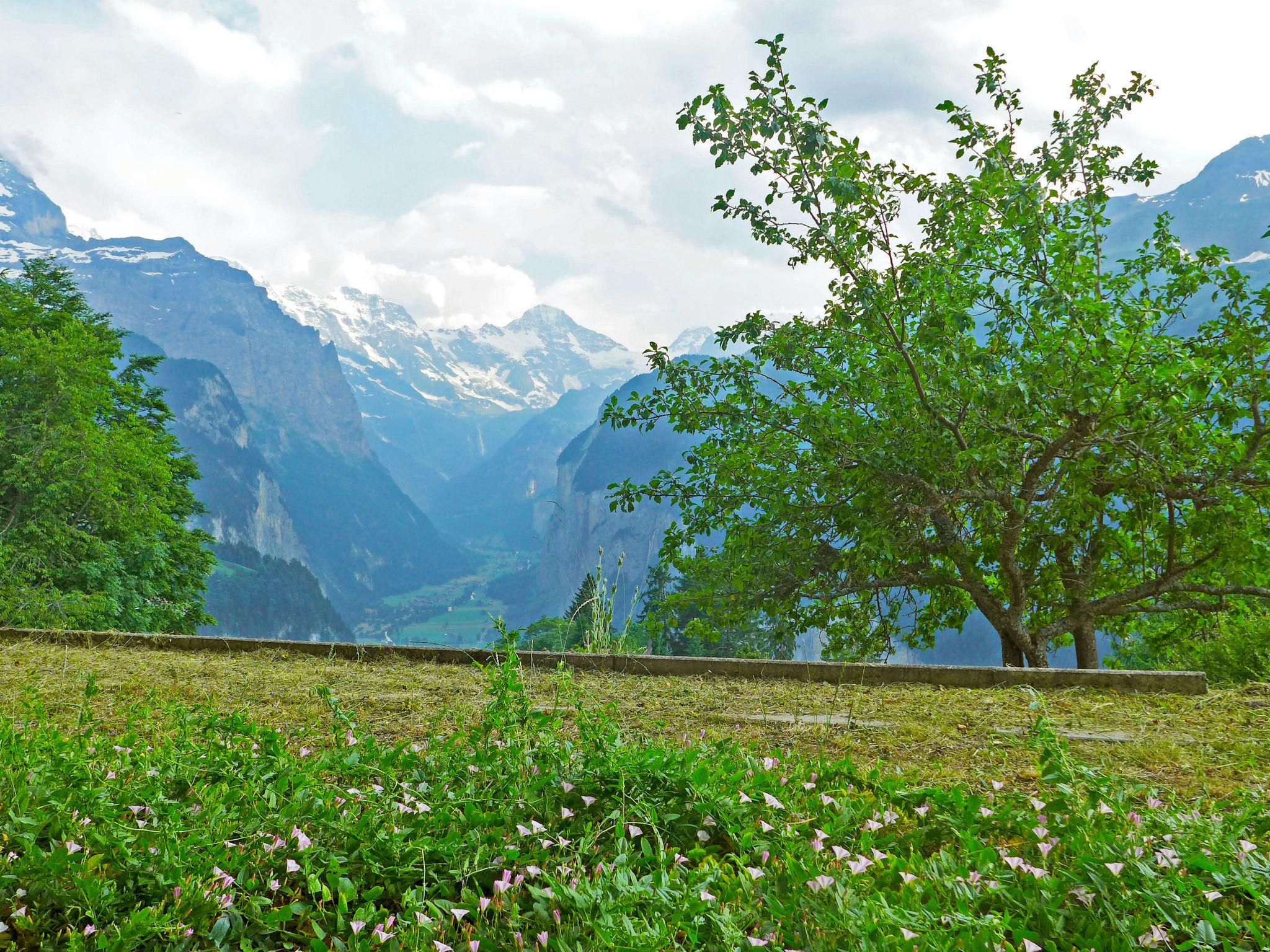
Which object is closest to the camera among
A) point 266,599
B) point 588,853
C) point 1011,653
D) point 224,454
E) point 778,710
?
point 588,853

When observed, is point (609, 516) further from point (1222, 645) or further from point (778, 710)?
point (778, 710)

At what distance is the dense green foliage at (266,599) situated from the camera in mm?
121625

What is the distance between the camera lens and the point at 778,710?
390 centimetres

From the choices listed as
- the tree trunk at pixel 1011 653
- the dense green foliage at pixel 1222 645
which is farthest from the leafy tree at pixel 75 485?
the dense green foliage at pixel 1222 645

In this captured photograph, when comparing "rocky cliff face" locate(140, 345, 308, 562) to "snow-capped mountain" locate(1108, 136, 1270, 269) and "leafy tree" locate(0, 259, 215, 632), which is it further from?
"snow-capped mountain" locate(1108, 136, 1270, 269)

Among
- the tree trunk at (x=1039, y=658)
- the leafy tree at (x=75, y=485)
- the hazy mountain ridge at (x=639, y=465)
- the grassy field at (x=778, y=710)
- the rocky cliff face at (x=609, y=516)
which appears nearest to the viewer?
the grassy field at (x=778, y=710)

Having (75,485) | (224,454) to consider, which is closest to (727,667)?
(75,485)

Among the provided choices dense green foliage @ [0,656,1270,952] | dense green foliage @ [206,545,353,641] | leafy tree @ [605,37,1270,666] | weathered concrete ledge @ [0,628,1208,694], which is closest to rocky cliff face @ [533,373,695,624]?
dense green foliage @ [206,545,353,641]

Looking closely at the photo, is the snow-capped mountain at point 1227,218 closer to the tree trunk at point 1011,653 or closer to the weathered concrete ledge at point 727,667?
the tree trunk at point 1011,653

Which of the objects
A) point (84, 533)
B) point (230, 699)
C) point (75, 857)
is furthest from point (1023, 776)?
point (84, 533)

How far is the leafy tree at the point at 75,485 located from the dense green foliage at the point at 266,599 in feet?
338

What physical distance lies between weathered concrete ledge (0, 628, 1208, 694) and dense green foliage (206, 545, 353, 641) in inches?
4781

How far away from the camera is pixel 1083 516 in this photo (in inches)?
276

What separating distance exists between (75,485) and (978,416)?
2067 centimetres
